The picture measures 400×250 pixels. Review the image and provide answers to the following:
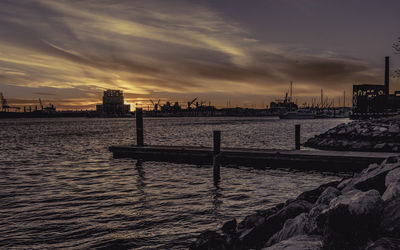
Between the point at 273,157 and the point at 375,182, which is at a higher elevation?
the point at 375,182

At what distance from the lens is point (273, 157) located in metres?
16.1

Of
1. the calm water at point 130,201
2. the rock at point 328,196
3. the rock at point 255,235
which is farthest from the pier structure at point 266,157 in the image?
the rock at point 255,235

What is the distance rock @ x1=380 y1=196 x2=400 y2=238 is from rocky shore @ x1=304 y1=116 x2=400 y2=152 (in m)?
20.5

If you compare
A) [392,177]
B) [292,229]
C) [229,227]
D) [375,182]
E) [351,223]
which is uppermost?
[392,177]

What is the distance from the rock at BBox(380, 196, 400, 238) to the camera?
4137 millimetres

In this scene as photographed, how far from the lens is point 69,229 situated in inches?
351

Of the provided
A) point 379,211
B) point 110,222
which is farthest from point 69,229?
point 379,211

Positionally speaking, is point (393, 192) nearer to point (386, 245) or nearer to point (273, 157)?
point (386, 245)

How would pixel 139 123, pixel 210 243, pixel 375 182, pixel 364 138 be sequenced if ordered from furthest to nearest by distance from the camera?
pixel 364 138, pixel 139 123, pixel 375 182, pixel 210 243

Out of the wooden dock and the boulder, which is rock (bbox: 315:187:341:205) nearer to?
the boulder

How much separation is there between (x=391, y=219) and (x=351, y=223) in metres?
0.79

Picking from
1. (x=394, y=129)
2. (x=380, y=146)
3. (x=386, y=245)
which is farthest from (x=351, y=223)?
(x=394, y=129)

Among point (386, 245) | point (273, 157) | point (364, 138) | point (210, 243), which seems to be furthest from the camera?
point (364, 138)

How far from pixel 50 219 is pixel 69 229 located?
1.28m
